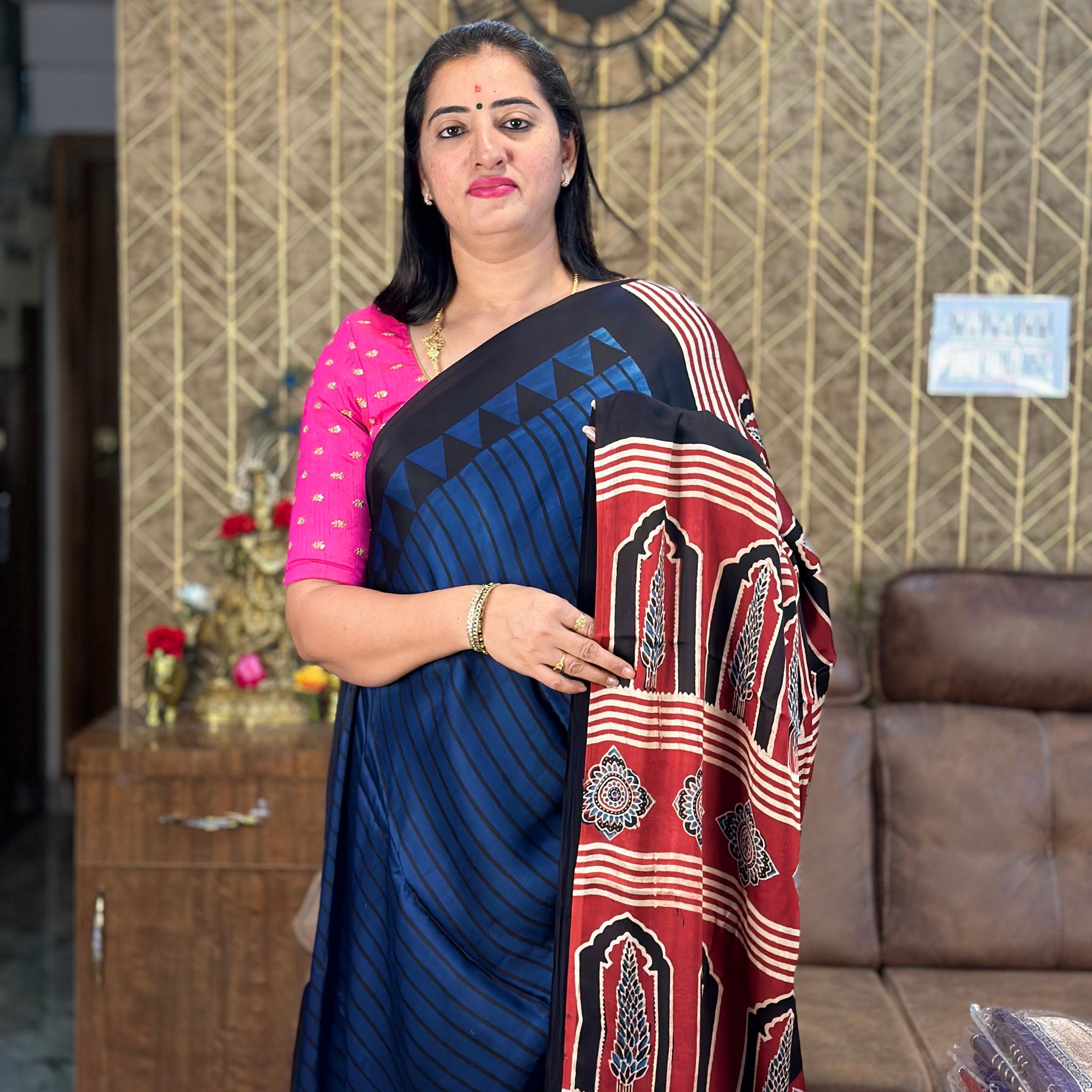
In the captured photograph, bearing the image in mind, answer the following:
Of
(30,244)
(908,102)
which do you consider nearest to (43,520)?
(30,244)

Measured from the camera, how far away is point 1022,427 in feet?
7.98

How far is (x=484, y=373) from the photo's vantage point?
3.74 feet

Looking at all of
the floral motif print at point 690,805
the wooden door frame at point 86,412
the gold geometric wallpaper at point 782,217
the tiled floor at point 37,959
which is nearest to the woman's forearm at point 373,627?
the floral motif print at point 690,805

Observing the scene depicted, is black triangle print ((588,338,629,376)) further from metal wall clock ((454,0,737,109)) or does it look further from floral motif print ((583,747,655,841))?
metal wall clock ((454,0,737,109))

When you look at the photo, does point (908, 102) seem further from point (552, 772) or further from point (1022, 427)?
point (552, 772)

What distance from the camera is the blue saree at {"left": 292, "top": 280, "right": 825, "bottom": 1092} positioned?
108cm

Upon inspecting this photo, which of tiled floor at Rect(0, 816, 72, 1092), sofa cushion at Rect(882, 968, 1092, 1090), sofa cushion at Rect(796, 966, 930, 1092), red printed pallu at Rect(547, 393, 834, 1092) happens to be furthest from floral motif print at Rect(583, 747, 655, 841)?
tiled floor at Rect(0, 816, 72, 1092)

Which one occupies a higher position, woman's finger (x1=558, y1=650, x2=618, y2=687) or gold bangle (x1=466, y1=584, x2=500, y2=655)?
gold bangle (x1=466, y1=584, x2=500, y2=655)

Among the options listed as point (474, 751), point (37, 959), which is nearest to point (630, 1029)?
point (474, 751)

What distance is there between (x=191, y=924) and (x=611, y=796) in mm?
1352

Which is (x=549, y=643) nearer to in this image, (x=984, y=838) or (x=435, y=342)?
(x=435, y=342)

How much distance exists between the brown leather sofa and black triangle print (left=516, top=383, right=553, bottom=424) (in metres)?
1.19

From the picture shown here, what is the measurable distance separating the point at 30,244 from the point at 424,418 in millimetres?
3693

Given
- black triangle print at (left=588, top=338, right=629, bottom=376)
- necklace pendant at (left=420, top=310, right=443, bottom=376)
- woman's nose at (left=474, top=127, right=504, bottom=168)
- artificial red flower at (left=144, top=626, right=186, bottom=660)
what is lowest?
artificial red flower at (left=144, top=626, right=186, bottom=660)
